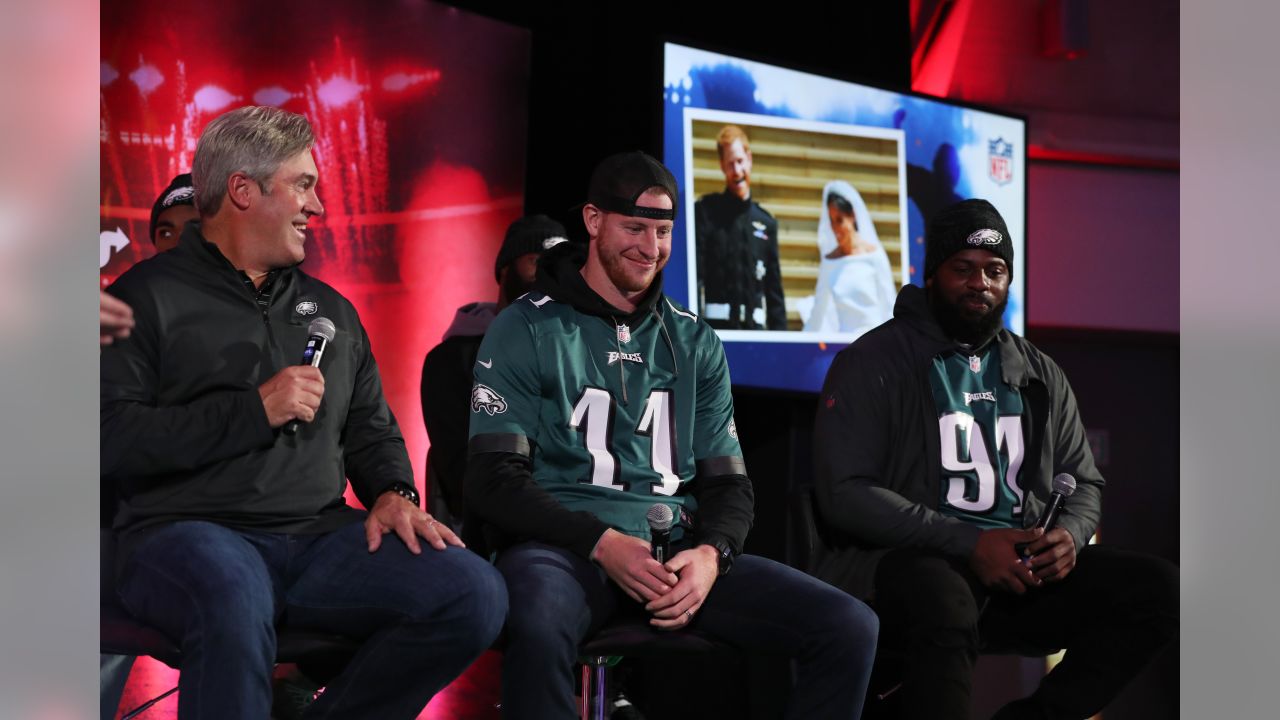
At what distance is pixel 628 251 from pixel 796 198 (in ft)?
5.50

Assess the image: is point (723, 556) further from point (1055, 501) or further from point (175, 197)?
point (175, 197)

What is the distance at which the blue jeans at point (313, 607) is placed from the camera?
1.91 meters

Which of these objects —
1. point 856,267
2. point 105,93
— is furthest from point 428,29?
point 856,267

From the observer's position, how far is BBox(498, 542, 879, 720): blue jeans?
84.7 inches

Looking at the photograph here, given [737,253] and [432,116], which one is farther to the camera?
[432,116]

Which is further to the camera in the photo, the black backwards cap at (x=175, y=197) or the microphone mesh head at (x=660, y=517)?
the black backwards cap at (x=175, y=197)

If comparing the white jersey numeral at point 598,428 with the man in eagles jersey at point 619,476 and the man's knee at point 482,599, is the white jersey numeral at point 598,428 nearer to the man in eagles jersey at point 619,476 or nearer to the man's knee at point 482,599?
the man in eagles jersey at point 619,476

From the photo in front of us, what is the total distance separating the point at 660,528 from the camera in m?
2.32

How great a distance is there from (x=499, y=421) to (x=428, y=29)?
8.07ft

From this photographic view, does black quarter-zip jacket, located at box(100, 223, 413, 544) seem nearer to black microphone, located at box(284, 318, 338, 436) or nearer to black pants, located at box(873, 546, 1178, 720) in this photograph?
black microphone, located at box(284, 318, 338, 436)

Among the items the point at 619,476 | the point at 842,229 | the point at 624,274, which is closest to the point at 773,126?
the point at 842,229

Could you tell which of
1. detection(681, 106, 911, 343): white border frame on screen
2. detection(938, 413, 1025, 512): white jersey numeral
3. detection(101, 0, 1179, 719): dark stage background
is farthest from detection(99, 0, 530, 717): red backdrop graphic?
detection(938, 413, 1025, 512): white jersey numeral

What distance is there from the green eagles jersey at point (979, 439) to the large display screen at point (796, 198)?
104 cm

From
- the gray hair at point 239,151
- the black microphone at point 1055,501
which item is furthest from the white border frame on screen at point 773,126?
the gray hair at point 239,151
